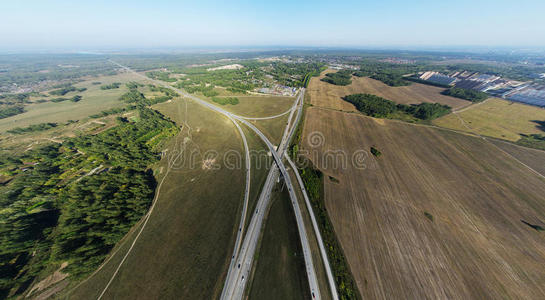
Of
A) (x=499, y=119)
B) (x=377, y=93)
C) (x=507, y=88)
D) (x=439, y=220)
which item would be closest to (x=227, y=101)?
(x=377, y=93)

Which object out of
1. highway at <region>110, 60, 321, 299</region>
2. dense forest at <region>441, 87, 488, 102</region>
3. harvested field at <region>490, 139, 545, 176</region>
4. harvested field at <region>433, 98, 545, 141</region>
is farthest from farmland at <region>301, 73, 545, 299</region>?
dense forest at <region>441, 87, 488, 102</region>

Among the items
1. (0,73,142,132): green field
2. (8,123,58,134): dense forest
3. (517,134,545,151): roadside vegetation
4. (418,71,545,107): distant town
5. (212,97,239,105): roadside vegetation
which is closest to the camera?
(517,134,545,151): roadside vegetation

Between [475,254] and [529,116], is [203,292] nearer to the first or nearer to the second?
[475,254]

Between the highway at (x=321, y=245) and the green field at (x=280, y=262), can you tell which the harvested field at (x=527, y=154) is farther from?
the green field at (x=280, y=262)

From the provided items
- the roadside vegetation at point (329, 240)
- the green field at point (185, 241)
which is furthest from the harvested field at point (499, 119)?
the green field at point (185, 241)

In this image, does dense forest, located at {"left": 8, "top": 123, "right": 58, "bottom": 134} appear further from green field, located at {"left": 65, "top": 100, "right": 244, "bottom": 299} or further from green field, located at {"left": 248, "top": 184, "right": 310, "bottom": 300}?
green field, located at {"left": 248, "top": 184, "right": 310, "bottom": 300}

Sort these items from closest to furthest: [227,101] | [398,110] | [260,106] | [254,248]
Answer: [254,248]
[398,110]
[260,106]
[227,101]

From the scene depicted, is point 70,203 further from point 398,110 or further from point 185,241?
point 398,110
